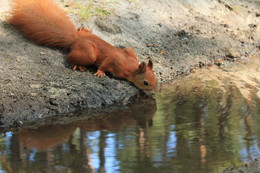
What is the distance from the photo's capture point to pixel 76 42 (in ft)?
20.4

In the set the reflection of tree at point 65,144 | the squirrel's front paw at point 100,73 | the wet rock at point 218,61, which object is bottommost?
the reflection of tree at point 65,144

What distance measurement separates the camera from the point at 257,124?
4.59 m

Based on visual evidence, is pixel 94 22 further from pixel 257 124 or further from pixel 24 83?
pixel 257 124

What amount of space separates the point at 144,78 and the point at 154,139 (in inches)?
65.1

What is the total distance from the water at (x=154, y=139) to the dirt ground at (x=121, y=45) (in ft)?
1.39

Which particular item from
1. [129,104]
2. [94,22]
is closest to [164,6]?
[94,22]

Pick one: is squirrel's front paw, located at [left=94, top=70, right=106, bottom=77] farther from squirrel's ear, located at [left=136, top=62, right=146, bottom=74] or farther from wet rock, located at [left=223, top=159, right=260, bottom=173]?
wet rock, located at [left=223, top=159, right=260, bottom=173]

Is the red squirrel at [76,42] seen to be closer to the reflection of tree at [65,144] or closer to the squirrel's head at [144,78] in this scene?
the squirrel's head at [144,78]

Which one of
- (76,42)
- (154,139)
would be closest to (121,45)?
(76,42)

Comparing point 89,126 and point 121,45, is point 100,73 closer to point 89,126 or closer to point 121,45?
point 121,45

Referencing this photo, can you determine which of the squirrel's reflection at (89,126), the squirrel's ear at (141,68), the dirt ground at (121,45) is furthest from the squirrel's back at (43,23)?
the squirrel's reflection at (89,126)

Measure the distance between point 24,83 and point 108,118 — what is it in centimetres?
108

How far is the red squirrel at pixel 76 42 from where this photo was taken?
593 centimetres

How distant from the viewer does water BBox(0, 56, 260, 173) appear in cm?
365
